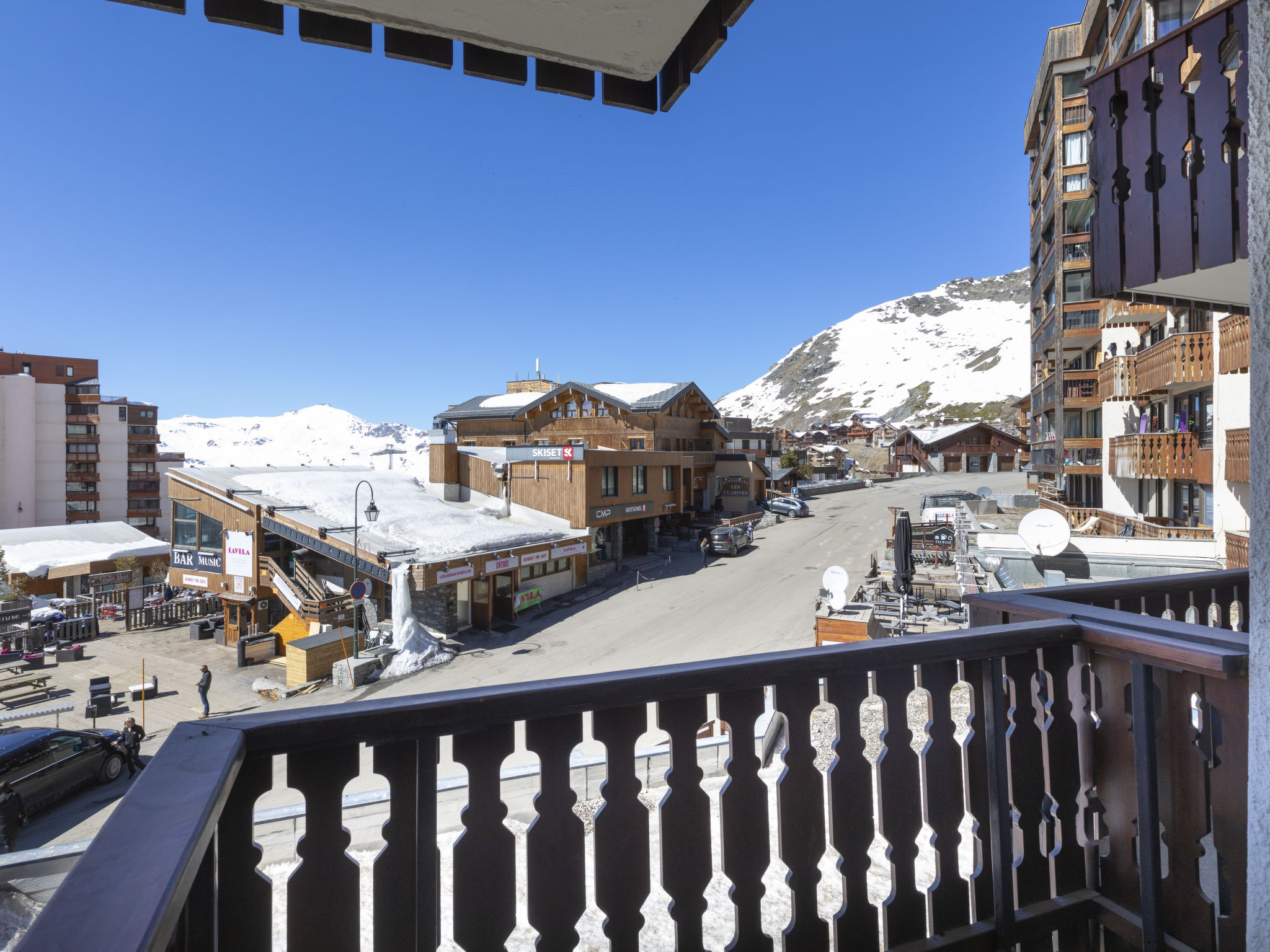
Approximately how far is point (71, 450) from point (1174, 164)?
83701 millimetres

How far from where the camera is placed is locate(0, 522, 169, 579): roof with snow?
3403 cm

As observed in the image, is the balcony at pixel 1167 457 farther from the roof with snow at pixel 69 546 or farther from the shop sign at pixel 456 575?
the roof with snow at pixel 69 546

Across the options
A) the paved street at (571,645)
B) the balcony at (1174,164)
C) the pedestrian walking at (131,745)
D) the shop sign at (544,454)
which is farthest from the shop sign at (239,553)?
the balcony at (1174,164)

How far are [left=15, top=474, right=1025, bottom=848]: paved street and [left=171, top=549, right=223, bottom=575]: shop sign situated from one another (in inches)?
103

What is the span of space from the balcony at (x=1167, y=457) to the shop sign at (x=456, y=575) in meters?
18.8

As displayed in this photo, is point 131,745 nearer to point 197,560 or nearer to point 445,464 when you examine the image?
point 197,560

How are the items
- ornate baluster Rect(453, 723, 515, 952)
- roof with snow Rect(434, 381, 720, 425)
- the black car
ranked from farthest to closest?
roof with snow Rect(434, 381, 720, 425) < the black car < ornate baluster Rect(453, 723, 515, 952)

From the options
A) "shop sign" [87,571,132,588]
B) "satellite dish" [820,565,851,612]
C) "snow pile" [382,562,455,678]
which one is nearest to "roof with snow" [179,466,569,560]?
"snow pile" [382,562,455,678]

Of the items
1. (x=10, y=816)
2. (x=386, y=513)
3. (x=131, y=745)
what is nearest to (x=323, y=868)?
(x=10, y=816)

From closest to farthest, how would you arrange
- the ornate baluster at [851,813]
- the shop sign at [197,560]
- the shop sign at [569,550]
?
the ornate baluster at [851,813]
the shop sign at [197,560]
the shop sign at [569,550]

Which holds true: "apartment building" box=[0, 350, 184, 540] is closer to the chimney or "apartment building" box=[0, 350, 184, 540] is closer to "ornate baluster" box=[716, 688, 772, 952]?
the chimney

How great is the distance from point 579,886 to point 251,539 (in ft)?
82.4

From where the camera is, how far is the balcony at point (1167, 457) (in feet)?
44.7

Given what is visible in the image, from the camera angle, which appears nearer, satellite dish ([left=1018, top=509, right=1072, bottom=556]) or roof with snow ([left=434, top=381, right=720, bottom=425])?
satellite dish ([left=1018, top=509, right=1072, bottom=556])
